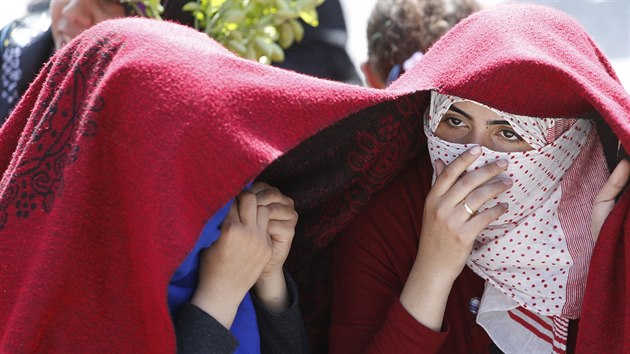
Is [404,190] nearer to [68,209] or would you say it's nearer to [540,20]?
[540,20]

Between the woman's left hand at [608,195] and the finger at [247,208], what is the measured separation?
68cm

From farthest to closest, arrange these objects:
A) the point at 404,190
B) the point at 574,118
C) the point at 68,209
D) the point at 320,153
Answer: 1. the point at 404,190
2. the point at 320,153
3. the point at 574,118
4. the point at 68,209

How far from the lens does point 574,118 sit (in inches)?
67.7

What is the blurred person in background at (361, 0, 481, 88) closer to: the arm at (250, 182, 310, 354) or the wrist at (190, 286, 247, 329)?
the arm at (250, 182, 310, 354)

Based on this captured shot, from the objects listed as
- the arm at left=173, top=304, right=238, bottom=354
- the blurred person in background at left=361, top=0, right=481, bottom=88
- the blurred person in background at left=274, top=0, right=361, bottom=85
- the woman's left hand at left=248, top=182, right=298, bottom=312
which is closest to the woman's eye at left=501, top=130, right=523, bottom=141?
the woman's left hand at left=248, top=182, right=298, bottom=312

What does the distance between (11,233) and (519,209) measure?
102 cm

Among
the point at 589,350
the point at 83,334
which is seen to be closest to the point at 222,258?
the point at 83,334

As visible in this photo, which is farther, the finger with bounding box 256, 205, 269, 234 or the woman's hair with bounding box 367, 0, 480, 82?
the woman's hair with bounding box 367, 0, 480, 82

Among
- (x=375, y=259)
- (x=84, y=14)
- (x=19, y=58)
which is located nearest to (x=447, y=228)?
(x=375, y=259)

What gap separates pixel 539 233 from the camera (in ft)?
5.98

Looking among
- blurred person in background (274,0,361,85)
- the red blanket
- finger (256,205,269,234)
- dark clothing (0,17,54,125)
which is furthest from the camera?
blurred person in background (274,0,361,85)

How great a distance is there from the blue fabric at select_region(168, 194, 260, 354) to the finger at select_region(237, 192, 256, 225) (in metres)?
0.03

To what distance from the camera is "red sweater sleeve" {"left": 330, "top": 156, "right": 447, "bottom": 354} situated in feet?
6.27

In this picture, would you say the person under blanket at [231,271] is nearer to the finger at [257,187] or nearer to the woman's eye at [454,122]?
the finger at [257,187]
